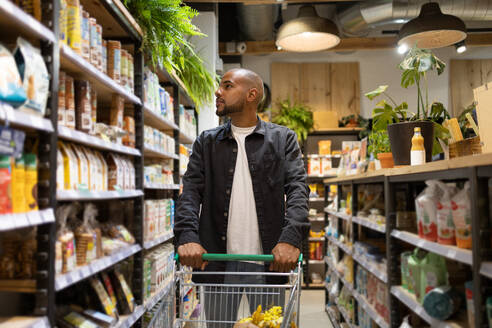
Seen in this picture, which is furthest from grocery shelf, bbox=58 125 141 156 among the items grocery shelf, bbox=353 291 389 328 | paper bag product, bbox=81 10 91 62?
grocery shelf, bbox=353 291 389 328

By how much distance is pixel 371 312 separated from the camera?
3396mm

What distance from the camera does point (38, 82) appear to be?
64.1 inches

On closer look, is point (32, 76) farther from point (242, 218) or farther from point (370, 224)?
point (370, 224)

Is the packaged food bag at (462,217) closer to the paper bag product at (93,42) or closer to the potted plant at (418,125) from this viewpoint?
the potted plant at (418,125)

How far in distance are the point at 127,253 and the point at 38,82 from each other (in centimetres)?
134

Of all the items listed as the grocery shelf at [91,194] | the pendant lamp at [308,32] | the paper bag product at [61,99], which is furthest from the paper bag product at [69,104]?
the pendant lamp at [308,32]

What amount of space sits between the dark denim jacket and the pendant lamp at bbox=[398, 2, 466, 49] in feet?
10.2

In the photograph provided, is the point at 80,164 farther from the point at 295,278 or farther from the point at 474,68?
the point at 474,68

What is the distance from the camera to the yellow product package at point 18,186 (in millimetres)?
1544

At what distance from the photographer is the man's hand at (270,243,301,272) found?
1.84m

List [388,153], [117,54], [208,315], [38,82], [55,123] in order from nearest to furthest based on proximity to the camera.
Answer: [38,82] → [55,123] → [208,315] → [117,54] → [388,153]

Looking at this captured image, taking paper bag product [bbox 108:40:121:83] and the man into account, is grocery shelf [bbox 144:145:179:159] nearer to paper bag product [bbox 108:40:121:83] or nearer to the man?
paper bag product [bbox 108:40:121:83]

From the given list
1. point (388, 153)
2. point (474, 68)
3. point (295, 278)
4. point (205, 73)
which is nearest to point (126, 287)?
point (295, 278)

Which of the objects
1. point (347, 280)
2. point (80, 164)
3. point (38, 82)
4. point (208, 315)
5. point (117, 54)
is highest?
point (117, 54)
